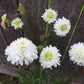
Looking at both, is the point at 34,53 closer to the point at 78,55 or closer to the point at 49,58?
the point at 49,58

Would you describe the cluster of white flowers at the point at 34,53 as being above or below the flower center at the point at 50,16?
below

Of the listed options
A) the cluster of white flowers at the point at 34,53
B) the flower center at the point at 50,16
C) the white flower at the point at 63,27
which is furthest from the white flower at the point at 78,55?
the flower center at the point at 50,16

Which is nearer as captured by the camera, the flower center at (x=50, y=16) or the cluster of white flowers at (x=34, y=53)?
the cluster of white flowers at (x=34, y=53)

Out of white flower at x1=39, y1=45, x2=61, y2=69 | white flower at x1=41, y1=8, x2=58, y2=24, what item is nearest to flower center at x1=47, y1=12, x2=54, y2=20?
white flower at x1=41, y1=8, x2=58, y2=24

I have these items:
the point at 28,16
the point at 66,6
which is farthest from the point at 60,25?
the point at 28,16

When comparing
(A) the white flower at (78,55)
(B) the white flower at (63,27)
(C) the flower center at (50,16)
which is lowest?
(A) the white flower at (78,55)

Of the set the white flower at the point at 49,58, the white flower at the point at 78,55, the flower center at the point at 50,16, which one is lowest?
the white flower at the point at 49,58

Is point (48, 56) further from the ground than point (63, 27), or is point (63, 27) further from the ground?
point (63, 27)

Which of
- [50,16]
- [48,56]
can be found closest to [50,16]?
[50,16]

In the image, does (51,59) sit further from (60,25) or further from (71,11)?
(71,11)

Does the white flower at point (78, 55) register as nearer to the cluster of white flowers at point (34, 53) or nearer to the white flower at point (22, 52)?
the cluster of white flowers at point (34, 53)

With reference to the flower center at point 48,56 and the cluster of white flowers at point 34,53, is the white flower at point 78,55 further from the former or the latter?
the flower center at point 48,56

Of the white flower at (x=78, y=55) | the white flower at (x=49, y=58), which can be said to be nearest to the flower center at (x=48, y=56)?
the white flower at (x=49, y=58)
